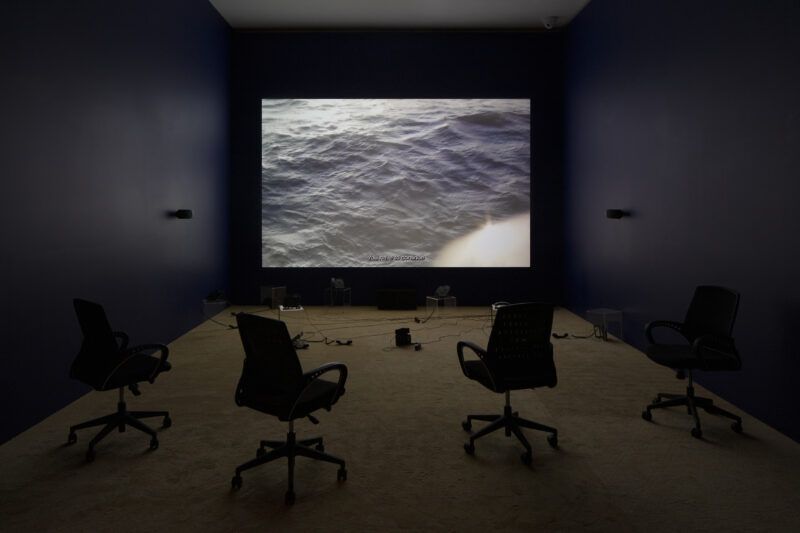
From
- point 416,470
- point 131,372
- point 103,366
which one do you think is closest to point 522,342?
point 416,470

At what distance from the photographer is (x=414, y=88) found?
895cm

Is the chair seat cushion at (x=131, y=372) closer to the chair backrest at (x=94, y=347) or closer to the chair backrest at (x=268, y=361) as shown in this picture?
the chair backrest at (x=94, y=347)

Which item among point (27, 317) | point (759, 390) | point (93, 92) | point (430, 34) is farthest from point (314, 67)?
point (759, 390)

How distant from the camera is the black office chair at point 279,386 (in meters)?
2.90

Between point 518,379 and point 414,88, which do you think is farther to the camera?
point 414,88

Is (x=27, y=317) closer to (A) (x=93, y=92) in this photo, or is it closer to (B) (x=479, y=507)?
(A) (x=93, y=92)

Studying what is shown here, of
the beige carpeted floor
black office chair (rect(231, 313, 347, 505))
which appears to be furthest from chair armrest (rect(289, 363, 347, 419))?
the beige carpeted floor

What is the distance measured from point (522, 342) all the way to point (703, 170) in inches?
97.8

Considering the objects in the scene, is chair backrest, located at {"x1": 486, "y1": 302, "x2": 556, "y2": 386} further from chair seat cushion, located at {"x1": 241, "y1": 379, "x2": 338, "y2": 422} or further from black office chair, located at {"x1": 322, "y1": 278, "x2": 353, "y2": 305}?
black office chair, located at {"x1": 322, "y1": 278, "x2": 353, "y2": 305}

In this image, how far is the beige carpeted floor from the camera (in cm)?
275

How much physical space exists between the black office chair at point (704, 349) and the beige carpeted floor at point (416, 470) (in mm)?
121

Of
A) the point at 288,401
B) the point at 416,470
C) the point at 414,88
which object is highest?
the point at 414,88

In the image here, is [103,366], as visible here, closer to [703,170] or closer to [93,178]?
[93,178]

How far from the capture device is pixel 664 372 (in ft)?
17.2
